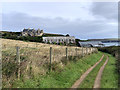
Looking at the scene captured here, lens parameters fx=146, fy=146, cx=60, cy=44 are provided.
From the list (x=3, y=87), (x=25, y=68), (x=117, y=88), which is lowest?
(x=117, y=88)

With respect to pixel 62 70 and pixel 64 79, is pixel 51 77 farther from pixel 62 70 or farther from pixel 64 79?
pixel 62 70

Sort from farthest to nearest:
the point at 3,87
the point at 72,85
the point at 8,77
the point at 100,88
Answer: the point at 72,85
the point at 100,88
the point at 8,77
the point at 3,87

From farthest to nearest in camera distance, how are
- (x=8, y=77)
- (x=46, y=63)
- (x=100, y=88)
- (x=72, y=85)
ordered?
(x=46, y=63) → (x=72, y=85) → (x=100, y=88) → (x=8, y=77)

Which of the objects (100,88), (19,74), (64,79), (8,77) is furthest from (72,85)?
(8,77)

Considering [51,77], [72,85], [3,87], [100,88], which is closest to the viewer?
[3,87]

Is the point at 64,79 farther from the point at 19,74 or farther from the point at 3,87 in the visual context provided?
the point at 3,87

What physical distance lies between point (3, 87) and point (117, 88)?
532 cm

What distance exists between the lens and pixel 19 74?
22.9 feet

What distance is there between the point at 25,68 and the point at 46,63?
2.24 m

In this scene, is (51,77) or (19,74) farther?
(51,77)

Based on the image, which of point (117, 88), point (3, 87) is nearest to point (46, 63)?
point (3, 87)

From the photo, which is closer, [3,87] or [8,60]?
[3,87]

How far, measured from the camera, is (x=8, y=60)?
24.4 ft

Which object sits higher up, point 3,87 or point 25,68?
point 25,68
